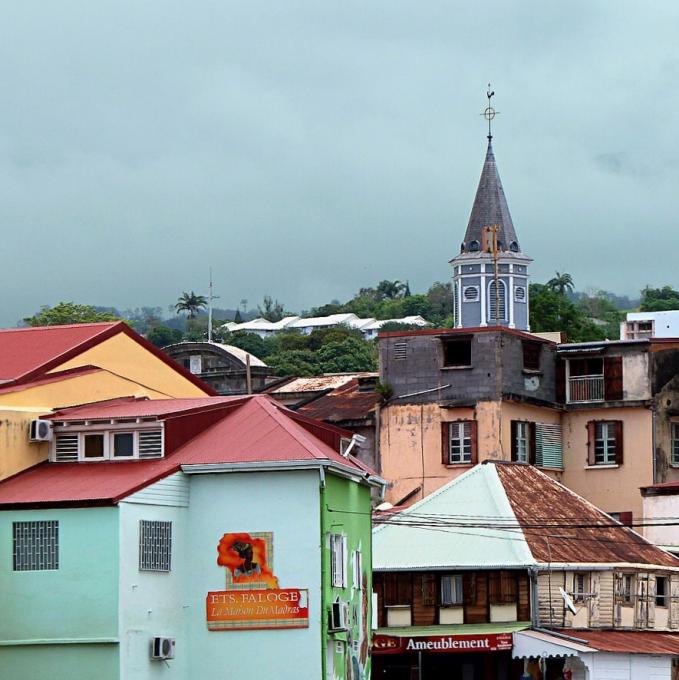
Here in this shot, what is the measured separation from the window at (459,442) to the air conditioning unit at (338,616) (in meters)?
25.4

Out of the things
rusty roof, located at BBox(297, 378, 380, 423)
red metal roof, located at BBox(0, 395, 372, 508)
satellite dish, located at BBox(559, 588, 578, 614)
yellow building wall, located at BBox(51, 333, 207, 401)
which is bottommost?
satellite dish, located at BBox(559, 588, 578, 614)

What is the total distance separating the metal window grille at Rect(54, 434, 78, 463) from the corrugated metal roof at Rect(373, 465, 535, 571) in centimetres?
1794

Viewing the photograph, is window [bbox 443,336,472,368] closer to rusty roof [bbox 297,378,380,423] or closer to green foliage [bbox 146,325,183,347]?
rusty roof [bbox 297,378,380,423]

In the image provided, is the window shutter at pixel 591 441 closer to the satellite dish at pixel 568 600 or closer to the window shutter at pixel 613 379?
the window shutter at pixel 613 379

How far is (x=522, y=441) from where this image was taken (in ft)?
225

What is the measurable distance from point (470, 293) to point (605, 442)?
45902 mm

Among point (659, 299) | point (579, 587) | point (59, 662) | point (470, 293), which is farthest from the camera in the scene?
point (659, 299)

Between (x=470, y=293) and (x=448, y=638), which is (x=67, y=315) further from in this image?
(x=448, y=638)

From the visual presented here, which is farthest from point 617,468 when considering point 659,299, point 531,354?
point 659,299

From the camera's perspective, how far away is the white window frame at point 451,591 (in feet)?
187

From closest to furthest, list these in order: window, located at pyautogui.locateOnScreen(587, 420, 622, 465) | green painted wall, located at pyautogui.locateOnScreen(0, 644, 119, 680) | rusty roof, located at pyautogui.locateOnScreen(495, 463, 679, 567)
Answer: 1. green painted wall, located at pyautogui.locateOnScreen(0, 644, 119, 680)
2. rusty roof, located at pyautogui.locateOnScreen(495, 463, 679, 567)
3. window, located at pyautogui.locateOnScreen(587, 420, 622, 465)

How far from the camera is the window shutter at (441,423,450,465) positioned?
68062mm

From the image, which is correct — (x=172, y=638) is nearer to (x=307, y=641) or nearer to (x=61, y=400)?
(x=307, y=641)

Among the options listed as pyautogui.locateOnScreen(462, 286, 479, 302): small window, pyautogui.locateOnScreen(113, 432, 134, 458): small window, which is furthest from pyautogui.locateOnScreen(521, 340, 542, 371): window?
pyautogui.locateOnScreen(462, 286, 479, 302): small window
